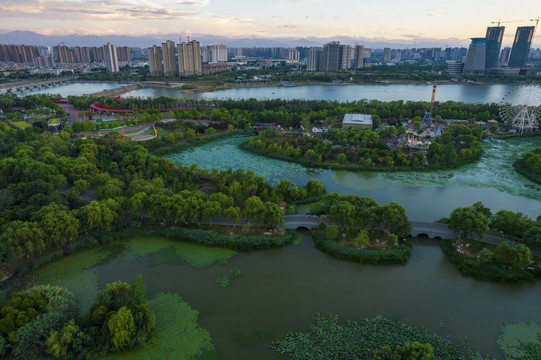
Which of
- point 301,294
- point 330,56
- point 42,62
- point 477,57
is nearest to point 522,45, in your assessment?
point 477,57

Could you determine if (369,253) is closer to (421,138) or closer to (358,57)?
A: (421,138)

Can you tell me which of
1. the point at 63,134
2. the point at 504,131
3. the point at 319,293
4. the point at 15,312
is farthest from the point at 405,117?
the point at 15,312

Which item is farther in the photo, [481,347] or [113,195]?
[113,195]

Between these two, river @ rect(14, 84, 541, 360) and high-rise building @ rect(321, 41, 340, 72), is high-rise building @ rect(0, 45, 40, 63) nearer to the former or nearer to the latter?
high-rise building @ rect(321, 41, 340, 72)

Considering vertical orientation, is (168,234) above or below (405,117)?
below

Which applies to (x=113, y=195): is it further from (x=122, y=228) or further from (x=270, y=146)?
(x=270, y=146)

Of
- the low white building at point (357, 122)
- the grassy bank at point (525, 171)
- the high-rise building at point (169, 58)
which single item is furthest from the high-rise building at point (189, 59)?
the grassy bank at point (525, 171)

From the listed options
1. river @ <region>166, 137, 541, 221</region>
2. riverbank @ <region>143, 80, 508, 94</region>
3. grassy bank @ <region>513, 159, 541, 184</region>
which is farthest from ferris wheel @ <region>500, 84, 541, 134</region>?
riverbank @ <region>143, 80, 508, 94</region>
